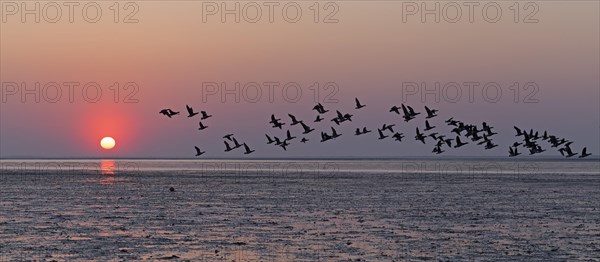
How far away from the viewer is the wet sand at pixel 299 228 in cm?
2827

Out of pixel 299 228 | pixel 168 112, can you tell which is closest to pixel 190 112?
pixel 168 112

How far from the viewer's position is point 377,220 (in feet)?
131

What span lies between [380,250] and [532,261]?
4.45 metres

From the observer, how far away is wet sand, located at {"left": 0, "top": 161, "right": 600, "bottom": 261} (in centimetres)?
2827

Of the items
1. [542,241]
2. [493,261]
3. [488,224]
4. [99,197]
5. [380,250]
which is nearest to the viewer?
[493,261]

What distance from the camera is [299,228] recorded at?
35812 millimetres

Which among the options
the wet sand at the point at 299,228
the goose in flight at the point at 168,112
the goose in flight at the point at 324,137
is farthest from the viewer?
the goose in flight at the point at 324,137

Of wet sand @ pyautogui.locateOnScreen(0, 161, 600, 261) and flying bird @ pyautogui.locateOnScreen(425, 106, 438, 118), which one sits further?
flying bird @ pyautogui.locateOnScreen(425, 106, 438, 118)

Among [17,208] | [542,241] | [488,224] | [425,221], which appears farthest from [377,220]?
[17,208]

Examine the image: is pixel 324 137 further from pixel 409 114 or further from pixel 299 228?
pixel 299 228

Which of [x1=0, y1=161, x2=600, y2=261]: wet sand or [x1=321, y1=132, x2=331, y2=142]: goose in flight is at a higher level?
[x1=321, y1=132, x2=331, y2=142]: goose in flight

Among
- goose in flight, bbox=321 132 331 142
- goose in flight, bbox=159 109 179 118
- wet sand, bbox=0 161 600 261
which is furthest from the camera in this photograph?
goose in flight, bbox=321 132 331 142

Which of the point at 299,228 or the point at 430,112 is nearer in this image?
the point at 299,228

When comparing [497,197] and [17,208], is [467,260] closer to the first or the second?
[17,208]
